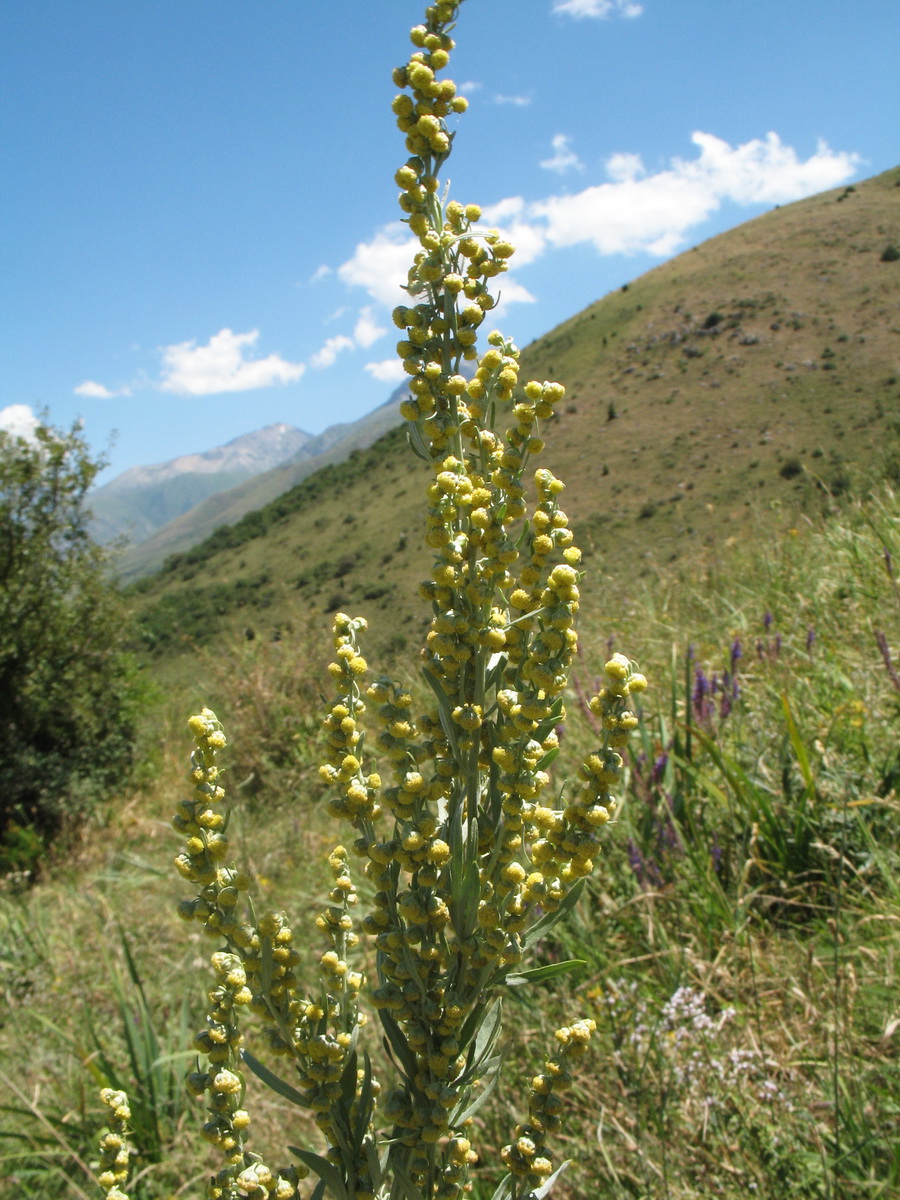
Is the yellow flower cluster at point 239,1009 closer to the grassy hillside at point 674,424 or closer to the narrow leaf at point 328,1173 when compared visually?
the narrow leaf at point 328,1173

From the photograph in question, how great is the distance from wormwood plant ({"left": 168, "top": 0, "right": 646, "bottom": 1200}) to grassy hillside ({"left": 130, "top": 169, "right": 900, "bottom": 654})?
82.5ft

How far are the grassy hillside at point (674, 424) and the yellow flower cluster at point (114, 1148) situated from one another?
82.4 feet

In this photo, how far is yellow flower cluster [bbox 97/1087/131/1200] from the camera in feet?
3.21

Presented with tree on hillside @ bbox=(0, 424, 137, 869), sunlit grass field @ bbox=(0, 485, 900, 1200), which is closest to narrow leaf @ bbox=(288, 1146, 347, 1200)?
sunlit grass field @ bbox=(0, 485, 900, 1200)

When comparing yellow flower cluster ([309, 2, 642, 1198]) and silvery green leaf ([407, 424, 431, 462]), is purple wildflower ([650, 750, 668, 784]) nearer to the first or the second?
yellow flower cluster ([309, 2, 642, 1198])

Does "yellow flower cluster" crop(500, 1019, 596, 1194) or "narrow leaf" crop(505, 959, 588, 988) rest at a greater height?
"narrow leaf" crop(505, 959, 588, 988)

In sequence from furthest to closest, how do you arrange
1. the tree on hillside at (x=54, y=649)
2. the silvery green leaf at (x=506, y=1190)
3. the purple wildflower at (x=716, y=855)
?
the tree on hillside at (x=54, y=649)
the purple wildflower at (x=716, y=855)
the silvery green leaf at (x=506, y=1190)

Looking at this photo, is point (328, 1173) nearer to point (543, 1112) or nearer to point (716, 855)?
point (543, 1112)

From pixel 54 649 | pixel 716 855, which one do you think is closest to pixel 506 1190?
pixel 716 855

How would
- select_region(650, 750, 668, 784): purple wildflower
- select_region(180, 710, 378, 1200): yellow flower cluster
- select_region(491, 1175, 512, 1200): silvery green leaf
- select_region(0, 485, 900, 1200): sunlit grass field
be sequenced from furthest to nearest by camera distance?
select_region(650, 750, 668, 784): purple wildflower, select_region(0, 485, 900, 1200): sunlit grass field, select_region(491, 1175, 512, 1200): silvery green leaf, select_region(180, 710, 378, 1200): yellow flower cluster

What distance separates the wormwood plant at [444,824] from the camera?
970 millimetres

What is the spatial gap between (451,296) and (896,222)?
63.9 m

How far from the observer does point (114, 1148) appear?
101 cm

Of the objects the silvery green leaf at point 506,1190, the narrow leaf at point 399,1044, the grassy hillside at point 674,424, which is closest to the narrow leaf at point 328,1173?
the narrow leaf at point 399,1044
